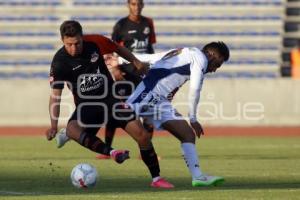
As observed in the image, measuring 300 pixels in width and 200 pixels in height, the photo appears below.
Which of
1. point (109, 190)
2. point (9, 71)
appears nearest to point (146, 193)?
point (109, 190)

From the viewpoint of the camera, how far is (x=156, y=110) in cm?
1020

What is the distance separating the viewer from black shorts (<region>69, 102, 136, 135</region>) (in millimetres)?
10109

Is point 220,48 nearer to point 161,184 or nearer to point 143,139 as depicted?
point 143,139

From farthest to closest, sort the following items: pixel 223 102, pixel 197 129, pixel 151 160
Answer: pixel 223 102 → pixel 151 160 → pixel 197 129

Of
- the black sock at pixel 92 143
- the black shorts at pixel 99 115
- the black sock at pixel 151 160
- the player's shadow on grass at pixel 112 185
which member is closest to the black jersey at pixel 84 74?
the black shorts at pixel 99 115

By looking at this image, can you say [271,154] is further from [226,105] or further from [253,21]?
[253,21]

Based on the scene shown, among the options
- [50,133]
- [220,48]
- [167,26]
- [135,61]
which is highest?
[220,48]

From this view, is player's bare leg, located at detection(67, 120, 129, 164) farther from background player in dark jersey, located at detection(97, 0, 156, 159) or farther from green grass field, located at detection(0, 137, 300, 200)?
background player in dark jersey, located at detection(97, 0, 156, 159)

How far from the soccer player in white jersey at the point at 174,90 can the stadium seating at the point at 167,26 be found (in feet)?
53.2

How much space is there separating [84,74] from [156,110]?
86 cm

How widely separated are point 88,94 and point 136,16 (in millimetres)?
5167

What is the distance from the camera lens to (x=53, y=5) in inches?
1061

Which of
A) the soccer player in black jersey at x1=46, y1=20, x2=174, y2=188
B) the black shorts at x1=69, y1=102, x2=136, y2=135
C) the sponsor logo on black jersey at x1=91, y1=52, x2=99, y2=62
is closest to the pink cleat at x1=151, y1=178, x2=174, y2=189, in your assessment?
the soccer player in black jersey at x1=46, y1=20, x2=174, y2=188

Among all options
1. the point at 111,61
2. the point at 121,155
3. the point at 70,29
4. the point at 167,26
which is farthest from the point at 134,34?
the point at 167,26
